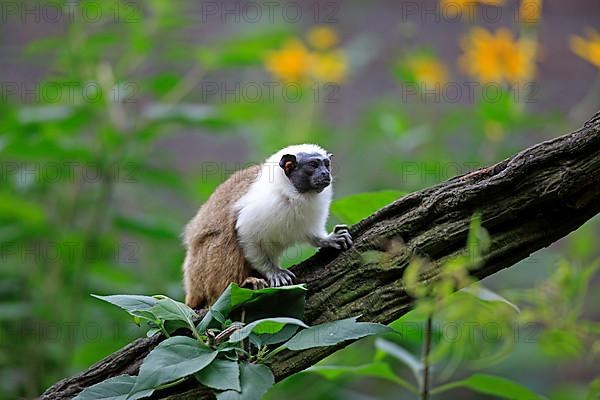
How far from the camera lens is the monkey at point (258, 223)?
6.57 ft

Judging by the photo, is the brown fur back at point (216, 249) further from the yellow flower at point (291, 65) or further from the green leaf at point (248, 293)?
the yellow flower at point (291, 65)

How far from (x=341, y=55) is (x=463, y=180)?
74.6 inches

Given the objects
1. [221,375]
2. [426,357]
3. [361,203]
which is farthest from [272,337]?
[361,203]

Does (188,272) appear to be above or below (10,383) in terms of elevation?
above

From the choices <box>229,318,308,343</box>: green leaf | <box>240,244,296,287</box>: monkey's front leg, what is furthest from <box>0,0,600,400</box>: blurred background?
<box>229,318,308,343</box>: green leaf

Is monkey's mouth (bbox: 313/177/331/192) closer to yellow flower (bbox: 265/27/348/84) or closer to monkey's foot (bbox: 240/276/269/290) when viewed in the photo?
monkey's foot (bbox: 240/276/269/290)

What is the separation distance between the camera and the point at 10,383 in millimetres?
2834

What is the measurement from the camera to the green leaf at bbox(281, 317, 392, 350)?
126 centimetres

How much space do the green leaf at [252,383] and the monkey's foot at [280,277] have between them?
48 cm

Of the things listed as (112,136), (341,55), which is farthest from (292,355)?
(341,55)

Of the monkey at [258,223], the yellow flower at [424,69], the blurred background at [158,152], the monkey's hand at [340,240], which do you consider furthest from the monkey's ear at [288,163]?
the yellow flower at [424,69]

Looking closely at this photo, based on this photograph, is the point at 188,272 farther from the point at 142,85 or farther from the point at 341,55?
the point at 341,55

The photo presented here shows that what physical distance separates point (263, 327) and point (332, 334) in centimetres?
12

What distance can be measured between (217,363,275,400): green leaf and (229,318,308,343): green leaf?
2.0 inches
